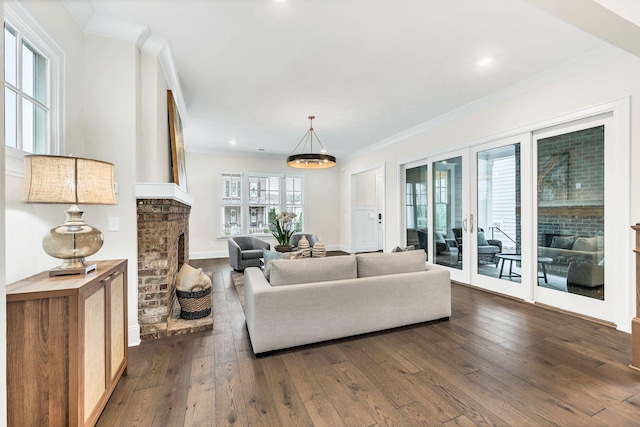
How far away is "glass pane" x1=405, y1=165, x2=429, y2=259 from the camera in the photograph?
5.16 m

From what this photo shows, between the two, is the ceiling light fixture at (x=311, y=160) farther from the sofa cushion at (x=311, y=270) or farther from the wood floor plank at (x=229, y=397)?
the wood floor plank at (x=229, y=397)

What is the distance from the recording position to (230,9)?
7.18 ft

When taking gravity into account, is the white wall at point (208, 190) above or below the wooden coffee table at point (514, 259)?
above

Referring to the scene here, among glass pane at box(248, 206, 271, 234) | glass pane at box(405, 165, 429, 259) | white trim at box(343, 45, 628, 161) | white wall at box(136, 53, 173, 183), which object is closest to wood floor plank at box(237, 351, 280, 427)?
white wall at box(136, 53, 173, 183)

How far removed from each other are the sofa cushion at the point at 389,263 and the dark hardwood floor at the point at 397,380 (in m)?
0.58

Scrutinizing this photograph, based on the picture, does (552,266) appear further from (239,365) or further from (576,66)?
(239,365)

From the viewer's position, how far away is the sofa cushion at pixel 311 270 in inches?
94.0

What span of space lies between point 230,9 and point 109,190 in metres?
1.63

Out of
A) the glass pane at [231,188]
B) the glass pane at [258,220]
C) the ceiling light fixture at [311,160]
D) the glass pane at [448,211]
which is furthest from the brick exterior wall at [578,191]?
the glass pane at [231,188]

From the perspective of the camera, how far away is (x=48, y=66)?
199 cm

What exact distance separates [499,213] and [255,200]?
18.0 feet

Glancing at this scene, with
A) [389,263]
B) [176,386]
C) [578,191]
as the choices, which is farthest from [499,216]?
[176,386]

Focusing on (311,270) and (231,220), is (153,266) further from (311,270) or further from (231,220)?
(231,220)

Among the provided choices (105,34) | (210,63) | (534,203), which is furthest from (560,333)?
(105,34)
